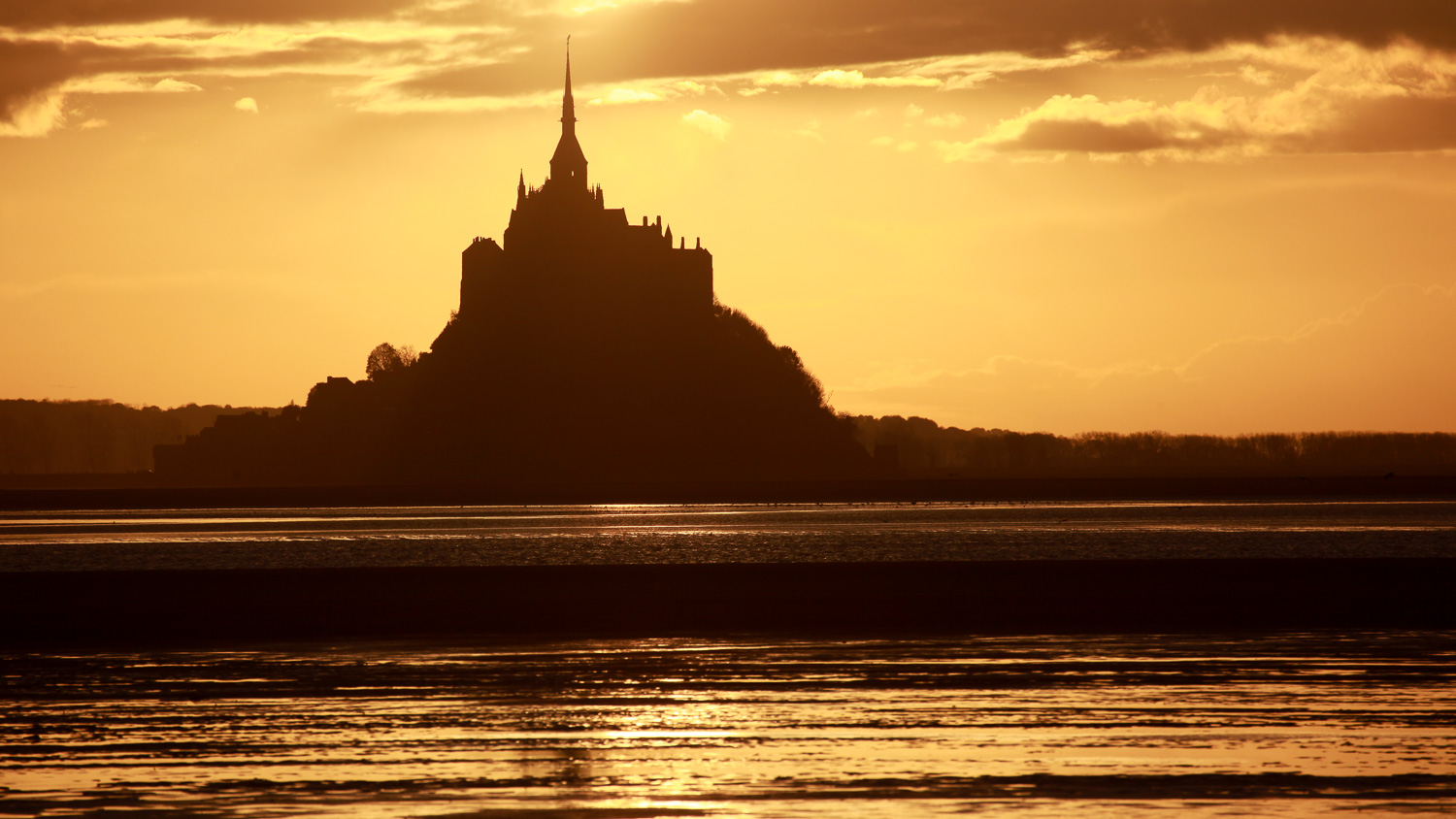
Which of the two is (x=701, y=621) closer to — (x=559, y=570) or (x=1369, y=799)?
(x=559, y=570)

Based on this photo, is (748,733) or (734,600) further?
(734,600)

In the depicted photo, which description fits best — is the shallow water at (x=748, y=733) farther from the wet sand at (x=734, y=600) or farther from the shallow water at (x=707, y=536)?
the shallow water at (x=707, y=536)

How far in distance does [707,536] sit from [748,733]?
64.8 metres

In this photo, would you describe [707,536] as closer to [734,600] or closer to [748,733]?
[734,600]

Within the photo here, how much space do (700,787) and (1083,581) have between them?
25.6 meters

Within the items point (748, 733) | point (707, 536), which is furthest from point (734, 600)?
point (707, 536)

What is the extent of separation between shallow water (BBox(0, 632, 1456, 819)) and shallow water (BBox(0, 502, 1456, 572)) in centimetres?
3167

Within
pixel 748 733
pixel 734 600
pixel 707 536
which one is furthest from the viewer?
pixel 707 536

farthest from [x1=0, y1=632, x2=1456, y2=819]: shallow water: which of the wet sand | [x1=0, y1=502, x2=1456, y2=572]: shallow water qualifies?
[x1=0, y1=502, x2=1456, y2=572]: shallow water

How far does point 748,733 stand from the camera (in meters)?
15.5

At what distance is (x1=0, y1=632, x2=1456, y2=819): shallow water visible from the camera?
12391 mm

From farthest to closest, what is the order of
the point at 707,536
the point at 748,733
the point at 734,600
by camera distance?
the point at 707,536 < the point at 734,600 < the point at 748,733

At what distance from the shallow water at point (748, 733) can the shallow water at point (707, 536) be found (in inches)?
1247

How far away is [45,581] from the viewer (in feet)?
131
